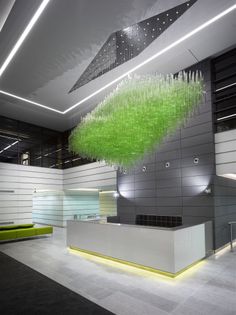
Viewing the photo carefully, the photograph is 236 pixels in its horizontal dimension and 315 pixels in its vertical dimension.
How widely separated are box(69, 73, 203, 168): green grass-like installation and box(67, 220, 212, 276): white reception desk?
1962 mm

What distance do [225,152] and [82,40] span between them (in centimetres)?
512

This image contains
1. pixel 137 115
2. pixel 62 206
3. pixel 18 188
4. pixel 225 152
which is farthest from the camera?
pixel 62 206

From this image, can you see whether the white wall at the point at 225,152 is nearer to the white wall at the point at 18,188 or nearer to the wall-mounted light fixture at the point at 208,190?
the wall-mounted light fixture at the point at 208,190

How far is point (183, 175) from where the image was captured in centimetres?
769

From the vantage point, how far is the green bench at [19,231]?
27.8 ft

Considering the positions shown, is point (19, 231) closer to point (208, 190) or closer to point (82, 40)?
point (208, 190)

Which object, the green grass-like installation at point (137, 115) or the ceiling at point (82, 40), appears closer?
the green grass-like installation at point (137, 115)

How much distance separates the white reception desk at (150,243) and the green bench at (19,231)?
328 centimetres

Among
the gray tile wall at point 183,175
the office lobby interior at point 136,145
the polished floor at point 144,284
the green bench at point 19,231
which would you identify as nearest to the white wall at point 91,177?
the office lobby interior at point 136,145

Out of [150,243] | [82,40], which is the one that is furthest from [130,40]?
[150,243]

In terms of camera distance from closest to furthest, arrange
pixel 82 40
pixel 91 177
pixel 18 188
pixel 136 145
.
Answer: pixel 136 145, pixel 82 40, pixel 18 188, pixel 91 177

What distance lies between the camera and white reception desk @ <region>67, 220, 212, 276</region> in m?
4.73

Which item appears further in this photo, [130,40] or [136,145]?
[130,40]

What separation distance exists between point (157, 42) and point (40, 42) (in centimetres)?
317
